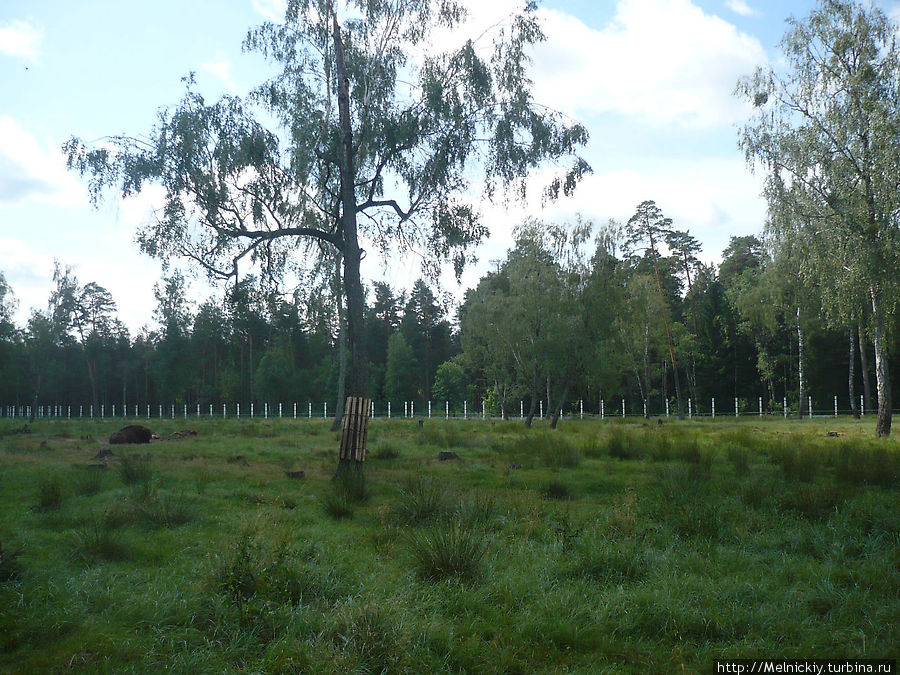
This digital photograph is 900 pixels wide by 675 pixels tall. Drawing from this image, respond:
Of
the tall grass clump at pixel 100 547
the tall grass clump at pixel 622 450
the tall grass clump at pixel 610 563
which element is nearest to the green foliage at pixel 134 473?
the tall grass clump at pixel 100 547

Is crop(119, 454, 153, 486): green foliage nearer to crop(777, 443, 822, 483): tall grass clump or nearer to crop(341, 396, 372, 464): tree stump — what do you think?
crop(341, 396, 372, 464): tree stump

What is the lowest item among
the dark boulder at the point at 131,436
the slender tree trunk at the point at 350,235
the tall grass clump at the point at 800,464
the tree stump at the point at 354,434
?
the dark boulder at the point at 131,436

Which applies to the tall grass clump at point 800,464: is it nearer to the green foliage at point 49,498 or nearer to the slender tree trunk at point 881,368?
the slender tree trunk at point 881,368

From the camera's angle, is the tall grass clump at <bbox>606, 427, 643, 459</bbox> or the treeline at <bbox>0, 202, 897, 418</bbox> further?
the treeline at <bbox>0, 202, 897, 418</bbox>

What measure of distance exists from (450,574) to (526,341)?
24.3m

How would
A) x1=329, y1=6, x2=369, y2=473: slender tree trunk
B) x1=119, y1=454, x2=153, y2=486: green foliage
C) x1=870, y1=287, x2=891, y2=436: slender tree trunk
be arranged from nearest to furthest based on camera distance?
x1=119, y1=454, x2=153, y2=486: green foliage → x1=329, y1=6, x2=369, y2=473: slender tree trunk → x1=870, y1=287, x2=891, y2=436: slender tree trunk

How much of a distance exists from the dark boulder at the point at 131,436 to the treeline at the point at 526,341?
394cm

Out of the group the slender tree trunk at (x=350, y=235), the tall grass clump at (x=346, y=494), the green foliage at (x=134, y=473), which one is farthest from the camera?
the slender tree trunk at (x=350, y=235)

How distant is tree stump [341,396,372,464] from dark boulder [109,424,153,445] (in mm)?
11519

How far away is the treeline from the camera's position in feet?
87.6

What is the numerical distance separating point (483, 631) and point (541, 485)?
5833 millimetres

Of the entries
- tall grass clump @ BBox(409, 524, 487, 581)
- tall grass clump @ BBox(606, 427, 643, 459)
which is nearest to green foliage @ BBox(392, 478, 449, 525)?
tall grass clump @ BBox(409, 524, 487, 581)

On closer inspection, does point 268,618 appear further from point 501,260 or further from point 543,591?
point 501,260

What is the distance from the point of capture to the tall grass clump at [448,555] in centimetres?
529
